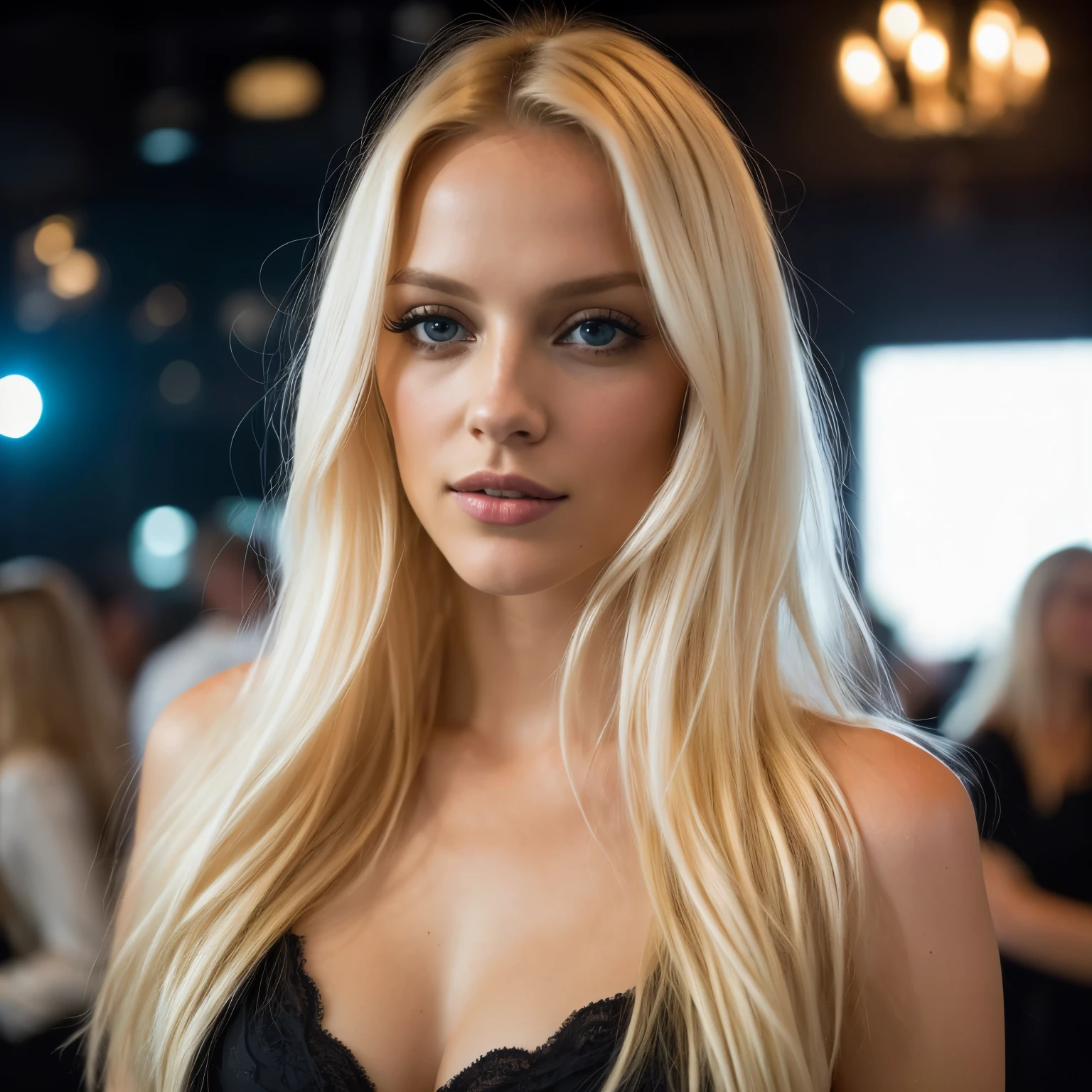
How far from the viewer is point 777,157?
2.30 metres

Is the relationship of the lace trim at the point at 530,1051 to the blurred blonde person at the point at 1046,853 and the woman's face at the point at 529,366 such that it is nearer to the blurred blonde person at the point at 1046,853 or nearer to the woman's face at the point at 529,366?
the woman's face at the point at 529,366

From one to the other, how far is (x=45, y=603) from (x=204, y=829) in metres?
1.56

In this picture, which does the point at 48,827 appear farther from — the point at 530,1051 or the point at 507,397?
the point at 507,397

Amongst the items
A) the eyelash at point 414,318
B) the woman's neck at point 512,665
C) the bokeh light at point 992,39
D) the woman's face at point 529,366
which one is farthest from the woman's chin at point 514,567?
the bokeh light at point 992,39

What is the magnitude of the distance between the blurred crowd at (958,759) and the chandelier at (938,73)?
946mm

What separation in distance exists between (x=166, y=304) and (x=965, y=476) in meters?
1.94

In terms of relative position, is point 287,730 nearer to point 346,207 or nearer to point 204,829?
point 204,829

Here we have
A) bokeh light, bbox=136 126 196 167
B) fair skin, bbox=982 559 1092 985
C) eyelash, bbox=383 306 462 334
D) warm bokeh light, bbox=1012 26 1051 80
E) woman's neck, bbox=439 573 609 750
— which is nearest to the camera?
eyelash, bbox=383 306 462 334

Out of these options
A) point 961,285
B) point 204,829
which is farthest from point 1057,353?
point 204,829

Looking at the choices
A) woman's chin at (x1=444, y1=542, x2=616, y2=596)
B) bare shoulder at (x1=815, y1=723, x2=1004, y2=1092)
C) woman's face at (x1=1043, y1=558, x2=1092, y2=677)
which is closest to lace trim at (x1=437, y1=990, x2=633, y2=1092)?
bare shoulder at (x1=815, y1=723, x2=1004, y2=1092)

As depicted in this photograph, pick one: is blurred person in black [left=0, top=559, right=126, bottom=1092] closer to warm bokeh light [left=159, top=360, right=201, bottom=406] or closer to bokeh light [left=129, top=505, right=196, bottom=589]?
bokeh light [left=129, top=505, right=196, bottom=589]

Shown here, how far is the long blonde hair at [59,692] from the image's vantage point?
7.45 feet

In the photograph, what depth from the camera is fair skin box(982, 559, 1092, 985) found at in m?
1.95

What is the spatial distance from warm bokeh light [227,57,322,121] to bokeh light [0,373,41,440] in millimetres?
881
